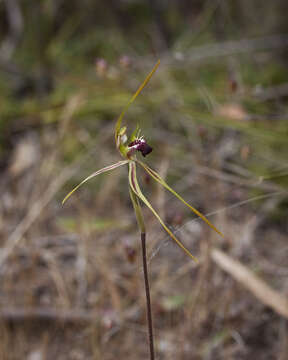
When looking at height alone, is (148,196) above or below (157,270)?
above

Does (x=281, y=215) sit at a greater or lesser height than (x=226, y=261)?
greater

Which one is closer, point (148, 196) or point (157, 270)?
point (157, 270)

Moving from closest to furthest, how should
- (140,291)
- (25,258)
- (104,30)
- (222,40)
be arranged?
(140,291) → (25,258) → (222,40) → (104,30)

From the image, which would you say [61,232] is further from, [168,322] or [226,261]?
[226,261]

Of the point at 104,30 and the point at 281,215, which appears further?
the point at 104,30

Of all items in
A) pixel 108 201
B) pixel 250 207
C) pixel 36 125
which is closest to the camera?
pixel 250 207

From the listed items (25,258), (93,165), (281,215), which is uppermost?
(93,165)

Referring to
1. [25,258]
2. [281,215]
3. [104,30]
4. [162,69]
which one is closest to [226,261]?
[281,215]
